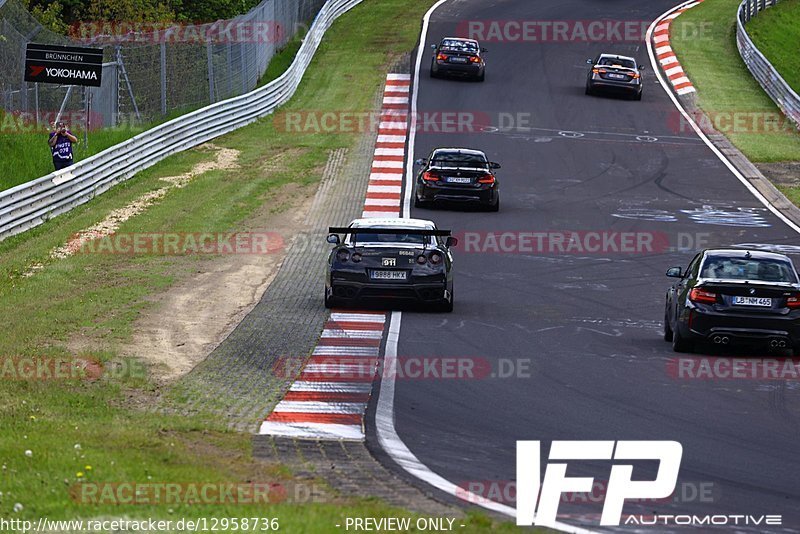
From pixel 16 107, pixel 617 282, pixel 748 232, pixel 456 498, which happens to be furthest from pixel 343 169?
pixel 456 498

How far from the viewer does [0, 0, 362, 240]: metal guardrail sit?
Answer: 2506cm

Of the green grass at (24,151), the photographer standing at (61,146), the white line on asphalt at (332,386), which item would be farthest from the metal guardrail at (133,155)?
the white line on asphalt at (332,386)

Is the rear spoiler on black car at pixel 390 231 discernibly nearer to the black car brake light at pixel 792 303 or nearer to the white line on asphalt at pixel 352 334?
the white line on asphalt at pixel 352 334

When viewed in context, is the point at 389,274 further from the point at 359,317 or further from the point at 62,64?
the point at 62,64

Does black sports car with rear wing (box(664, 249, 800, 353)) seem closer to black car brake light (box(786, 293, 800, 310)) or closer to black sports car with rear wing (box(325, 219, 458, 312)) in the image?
black car brake light (box(786, 293, 800, 310))

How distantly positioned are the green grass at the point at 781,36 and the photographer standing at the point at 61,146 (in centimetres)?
3021

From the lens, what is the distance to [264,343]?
16625mm

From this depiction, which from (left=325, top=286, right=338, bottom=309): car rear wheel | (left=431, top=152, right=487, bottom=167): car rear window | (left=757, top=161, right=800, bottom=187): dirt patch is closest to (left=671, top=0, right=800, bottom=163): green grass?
(left=757, top=161, right=800, bottom=187): dirt patch

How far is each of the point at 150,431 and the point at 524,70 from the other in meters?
39.4

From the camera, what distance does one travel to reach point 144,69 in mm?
36406

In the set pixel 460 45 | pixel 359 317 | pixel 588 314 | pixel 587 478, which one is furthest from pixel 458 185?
pixel 587 478

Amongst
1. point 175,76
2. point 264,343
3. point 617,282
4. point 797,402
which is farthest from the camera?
point 175,76

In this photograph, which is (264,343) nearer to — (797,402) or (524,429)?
(524,429)

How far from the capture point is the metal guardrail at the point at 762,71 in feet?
145
